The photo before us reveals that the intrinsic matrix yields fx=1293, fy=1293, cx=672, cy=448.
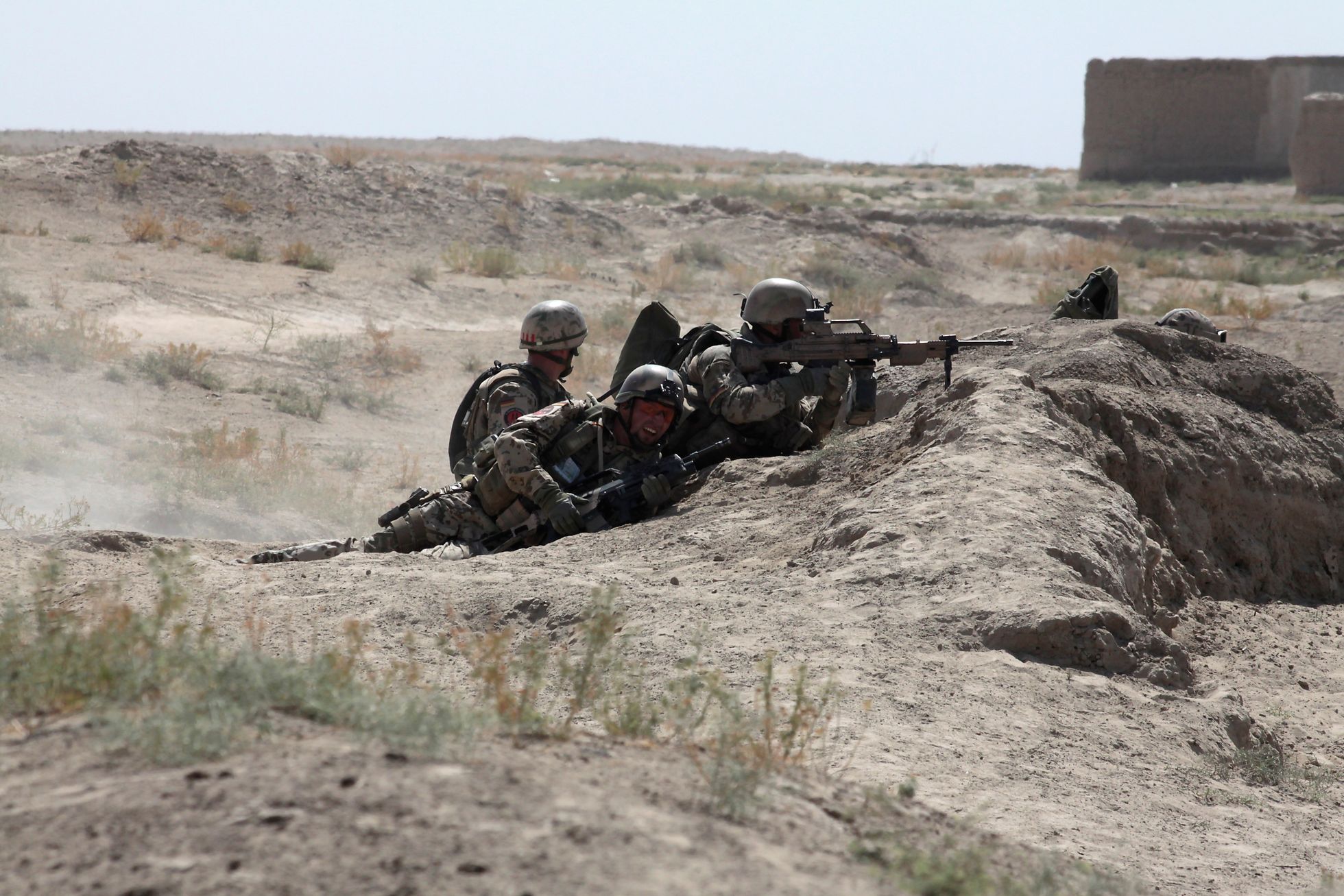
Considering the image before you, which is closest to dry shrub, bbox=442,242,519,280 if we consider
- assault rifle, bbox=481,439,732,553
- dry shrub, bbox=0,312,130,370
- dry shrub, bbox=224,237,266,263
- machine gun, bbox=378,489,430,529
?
dry shrub, bbox=224,237,266,263

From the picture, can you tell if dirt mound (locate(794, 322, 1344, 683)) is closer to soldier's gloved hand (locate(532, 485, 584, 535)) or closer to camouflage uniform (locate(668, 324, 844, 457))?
camouflage uniform (locate(668, 324, 844, 457))

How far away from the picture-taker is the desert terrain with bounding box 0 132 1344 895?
2.40 metres

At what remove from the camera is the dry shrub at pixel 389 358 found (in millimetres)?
15000

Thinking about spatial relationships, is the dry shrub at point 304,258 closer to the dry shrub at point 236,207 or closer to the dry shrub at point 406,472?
the dry shrub at point 236,207

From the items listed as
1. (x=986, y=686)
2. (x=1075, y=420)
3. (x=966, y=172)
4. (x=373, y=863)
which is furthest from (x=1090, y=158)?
(x=373, y=863)

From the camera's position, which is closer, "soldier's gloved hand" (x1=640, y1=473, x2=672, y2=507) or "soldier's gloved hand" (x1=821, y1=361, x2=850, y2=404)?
"soldier's gloved hand" (x1=640, y1=473, x2=672, y2=507)

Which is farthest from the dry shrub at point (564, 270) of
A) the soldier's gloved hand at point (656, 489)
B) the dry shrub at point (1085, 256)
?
the soldier's gloved hand at point (656, 489)

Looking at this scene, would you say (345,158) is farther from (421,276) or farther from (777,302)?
(777,302)

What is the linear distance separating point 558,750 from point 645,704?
970 millimetres

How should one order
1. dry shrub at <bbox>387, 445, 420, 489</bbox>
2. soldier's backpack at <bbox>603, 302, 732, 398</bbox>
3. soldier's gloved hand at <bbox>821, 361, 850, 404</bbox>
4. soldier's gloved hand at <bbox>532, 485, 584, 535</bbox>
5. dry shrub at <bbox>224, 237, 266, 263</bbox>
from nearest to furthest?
1. soldier's gloved hand at <bbox>532, 485, 584, 535</bbox>
2. soldier's gloved hand at <bbox>821, 361, 850, 404</bbox>
3. soldier's backpack at <bbox>603, 302, 732, 398</bbox>
4. dry shrub at <bbox>387, 445, 420, 489</bbox>
5. dry shrub at <bbox>224, 237, 266, 263</bbox>

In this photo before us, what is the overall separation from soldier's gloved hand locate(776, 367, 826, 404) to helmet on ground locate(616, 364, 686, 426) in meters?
0.74

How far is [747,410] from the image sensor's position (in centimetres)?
747

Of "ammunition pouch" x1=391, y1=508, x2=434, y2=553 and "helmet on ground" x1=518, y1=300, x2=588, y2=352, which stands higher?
"helmet on ground" x1=518, y1=300, x2=588, y2=352

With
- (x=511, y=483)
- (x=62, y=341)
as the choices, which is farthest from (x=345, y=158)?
(x=511, y=483)
